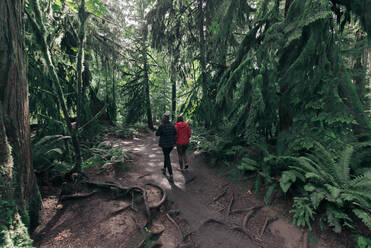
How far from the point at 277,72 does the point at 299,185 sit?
119 inches

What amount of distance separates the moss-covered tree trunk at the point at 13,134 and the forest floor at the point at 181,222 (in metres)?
0.83

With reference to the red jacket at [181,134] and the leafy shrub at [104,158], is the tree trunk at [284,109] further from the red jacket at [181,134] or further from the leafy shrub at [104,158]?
the leafy shrub at [104,158]

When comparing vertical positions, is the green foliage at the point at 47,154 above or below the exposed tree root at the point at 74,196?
above

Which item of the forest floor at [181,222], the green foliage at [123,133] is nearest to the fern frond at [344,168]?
the forest floor at [181,222]

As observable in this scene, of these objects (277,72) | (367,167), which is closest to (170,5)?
(277,72)

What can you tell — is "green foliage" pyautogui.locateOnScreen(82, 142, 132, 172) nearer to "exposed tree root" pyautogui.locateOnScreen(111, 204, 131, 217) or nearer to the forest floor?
the forest floor

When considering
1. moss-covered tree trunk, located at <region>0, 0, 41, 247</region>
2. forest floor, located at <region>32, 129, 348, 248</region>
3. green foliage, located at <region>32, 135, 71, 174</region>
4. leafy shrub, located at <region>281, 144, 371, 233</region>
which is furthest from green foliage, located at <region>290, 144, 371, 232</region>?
green foliage, located at <region>32, 135, 71, 174</region>

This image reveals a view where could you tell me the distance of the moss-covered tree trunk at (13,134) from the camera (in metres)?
2.73

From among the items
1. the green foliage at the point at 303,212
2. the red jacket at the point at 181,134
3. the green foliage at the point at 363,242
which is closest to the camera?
the green foliage at the point at 363,242

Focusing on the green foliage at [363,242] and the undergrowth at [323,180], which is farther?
the undergrowth at [323,180]

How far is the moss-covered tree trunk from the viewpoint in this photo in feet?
8.95

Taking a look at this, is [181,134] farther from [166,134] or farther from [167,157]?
Answer: [167,157]

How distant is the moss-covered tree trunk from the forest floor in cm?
83

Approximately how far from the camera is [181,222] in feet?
14.1
